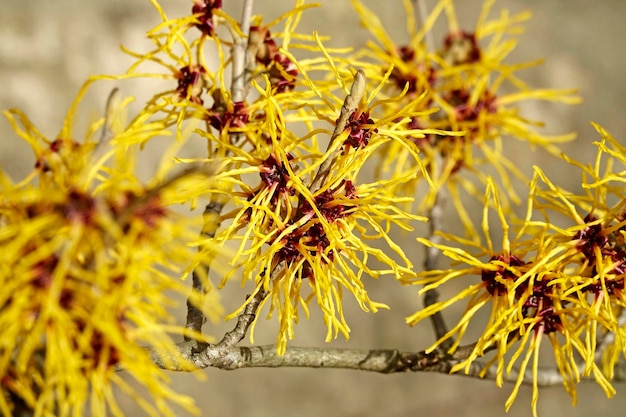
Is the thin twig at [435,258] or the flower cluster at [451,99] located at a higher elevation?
the flower cluster at [451,99]

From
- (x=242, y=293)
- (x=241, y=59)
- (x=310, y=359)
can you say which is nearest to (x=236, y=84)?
(x=241, y=59)

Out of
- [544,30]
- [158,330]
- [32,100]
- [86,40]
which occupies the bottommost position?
[158,330]

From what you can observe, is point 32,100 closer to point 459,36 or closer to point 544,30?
point 459,36

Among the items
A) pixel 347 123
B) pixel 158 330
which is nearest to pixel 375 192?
pixel 347 123

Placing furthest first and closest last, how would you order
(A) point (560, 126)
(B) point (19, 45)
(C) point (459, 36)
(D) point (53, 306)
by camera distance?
1. (A) point (560, 126)
2. (B) point (19, 45)
3. (C) point (459, 36)
4. (D) point (53, 306)

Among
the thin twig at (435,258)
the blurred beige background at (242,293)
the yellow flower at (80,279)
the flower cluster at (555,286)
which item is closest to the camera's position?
the yellow flower at (80,279)

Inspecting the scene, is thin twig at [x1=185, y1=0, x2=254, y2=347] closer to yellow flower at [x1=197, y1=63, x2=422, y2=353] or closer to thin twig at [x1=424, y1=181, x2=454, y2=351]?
yellow flower at [x1=197, y1=63, x2=422, y2=353]

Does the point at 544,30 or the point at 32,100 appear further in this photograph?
the point at 544,30

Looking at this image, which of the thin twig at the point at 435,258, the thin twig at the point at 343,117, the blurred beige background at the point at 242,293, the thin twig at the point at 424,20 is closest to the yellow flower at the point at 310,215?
the thin twig at the point at 343,117

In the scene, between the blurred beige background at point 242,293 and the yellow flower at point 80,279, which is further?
the blurred beige background at point 242,293

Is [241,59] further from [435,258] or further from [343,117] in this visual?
[435,258]

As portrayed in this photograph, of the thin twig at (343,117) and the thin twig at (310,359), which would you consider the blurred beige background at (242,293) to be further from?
the thin twig at (343,117)
